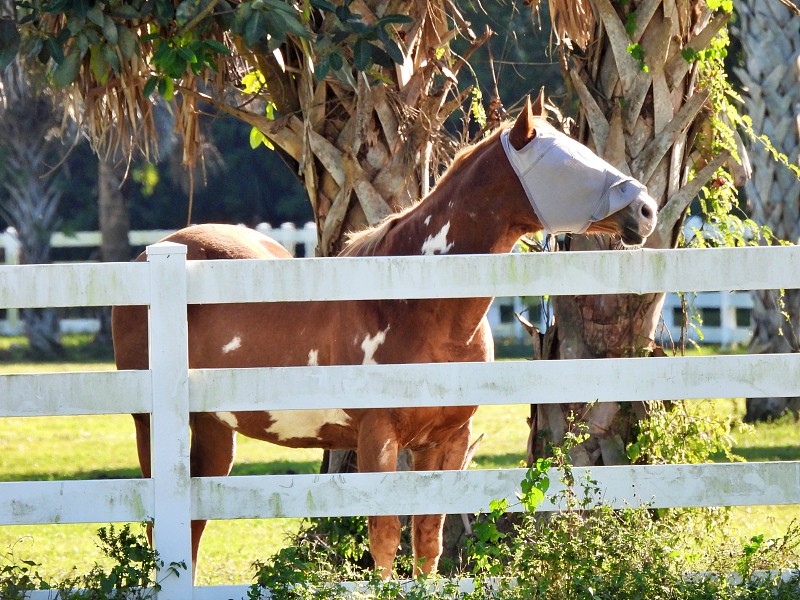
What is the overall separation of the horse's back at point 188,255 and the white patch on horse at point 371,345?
1.28m

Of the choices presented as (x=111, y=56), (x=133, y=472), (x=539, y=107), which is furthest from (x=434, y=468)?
(x=133, y=472)

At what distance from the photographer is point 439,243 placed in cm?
447

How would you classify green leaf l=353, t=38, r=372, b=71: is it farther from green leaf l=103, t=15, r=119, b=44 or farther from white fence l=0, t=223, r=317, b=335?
white fence l=0, t=223, r=317, b=335

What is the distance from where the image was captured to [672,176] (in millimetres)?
5492

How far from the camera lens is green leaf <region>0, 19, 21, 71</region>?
4441 millimetres

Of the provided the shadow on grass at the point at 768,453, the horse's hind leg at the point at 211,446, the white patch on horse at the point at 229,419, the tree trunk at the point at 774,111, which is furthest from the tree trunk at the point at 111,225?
the white patch on horse at the point at 229,419

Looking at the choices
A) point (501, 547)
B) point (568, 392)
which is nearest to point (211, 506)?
point (501, 547)

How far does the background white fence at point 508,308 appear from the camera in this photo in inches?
707

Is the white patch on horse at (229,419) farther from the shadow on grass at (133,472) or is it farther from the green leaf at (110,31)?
the shadow on grass at (133,472)

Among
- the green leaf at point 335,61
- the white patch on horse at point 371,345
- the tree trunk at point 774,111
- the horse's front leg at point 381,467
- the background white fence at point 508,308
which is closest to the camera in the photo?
the horse's front leg at point 381,467

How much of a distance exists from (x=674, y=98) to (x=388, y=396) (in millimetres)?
2691

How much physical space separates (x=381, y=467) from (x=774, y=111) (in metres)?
8.48

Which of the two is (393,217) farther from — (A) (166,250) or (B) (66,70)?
(B) (66,70)

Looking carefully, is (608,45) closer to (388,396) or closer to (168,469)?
(388,396)
